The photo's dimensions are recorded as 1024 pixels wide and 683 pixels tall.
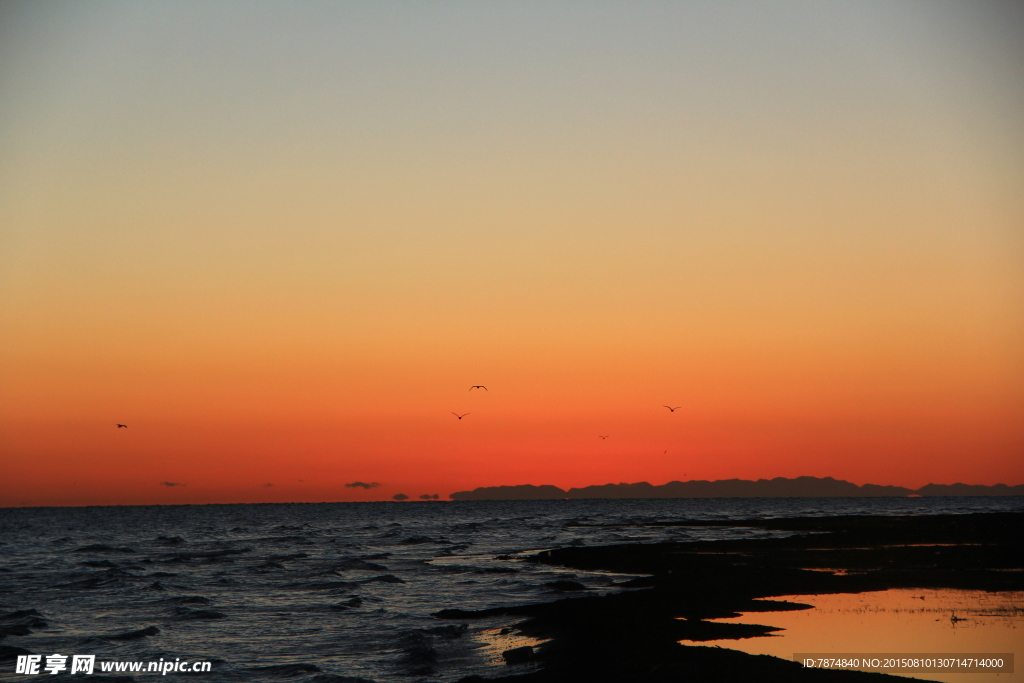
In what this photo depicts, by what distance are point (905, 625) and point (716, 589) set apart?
40.7 ft

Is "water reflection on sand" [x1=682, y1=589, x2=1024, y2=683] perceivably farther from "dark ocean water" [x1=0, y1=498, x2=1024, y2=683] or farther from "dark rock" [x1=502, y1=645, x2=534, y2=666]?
"dark ocean water" [x1=0, y1=498, x2=1024, y2=683]

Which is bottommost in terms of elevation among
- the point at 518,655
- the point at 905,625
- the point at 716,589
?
the point at 518,655

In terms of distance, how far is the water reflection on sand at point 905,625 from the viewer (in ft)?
69.5

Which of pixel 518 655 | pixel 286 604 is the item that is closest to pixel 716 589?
pixel 518 655

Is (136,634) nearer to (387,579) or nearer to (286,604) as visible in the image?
(286,604)

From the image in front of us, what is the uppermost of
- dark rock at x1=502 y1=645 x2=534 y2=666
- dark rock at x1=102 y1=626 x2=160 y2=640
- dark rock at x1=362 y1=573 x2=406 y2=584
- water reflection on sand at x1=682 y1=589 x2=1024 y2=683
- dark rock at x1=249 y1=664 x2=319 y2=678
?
water reflection on sand at x1=682 y1=589 x2=1024 y2=683

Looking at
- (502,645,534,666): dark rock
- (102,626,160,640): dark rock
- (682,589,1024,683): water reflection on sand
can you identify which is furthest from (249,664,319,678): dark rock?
(682,589,1024,683): water reflection on sand

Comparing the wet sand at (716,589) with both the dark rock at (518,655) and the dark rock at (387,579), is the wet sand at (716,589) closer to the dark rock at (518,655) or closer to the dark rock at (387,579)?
the dark rock at (518,655)

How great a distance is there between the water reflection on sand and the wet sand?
3.21 feet

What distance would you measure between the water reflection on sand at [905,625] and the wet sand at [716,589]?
978mm

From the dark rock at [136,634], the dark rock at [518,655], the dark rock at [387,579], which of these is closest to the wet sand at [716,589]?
the dark rock at [518,655]

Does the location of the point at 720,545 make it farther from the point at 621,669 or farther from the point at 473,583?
the point at 621,669

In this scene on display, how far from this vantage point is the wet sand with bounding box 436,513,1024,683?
69.7 feet

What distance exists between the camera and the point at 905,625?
80.0 feet
